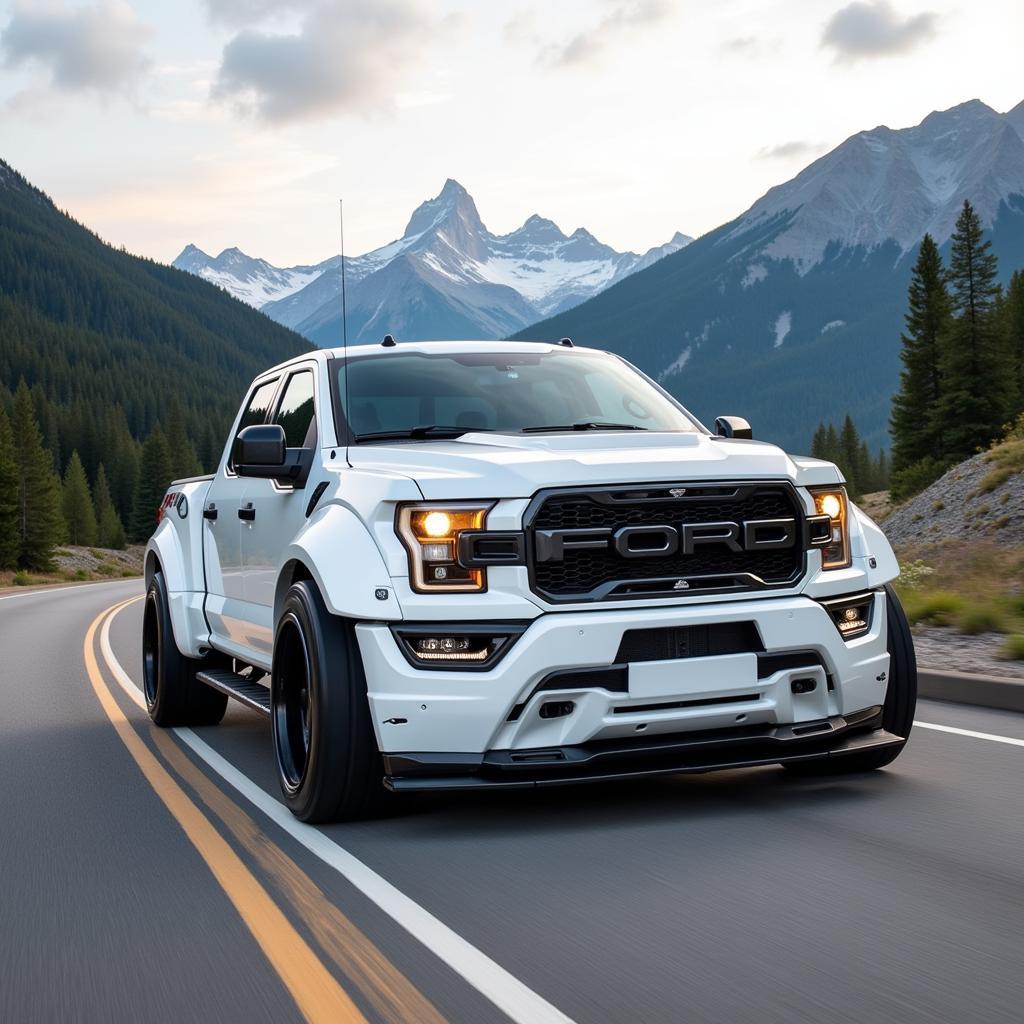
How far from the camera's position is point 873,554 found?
5641 millimetres

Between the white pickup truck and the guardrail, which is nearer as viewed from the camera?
the white pickup truck

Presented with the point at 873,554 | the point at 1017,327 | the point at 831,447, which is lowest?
the point at 873,554

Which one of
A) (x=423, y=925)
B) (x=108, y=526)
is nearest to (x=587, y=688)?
(x=423, y=925)

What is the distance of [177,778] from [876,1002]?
14.6 feet

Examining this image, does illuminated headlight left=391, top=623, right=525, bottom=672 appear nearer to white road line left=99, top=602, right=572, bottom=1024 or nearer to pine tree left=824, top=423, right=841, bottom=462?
white road line left=99, top=602, right=572, bottom=1024

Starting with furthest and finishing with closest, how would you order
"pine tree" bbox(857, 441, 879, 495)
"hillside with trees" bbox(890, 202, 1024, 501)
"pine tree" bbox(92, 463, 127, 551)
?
"pine tree" bbox(857, 441, 879, 495)
"pine tree" bbox(92, 463, 127, 551)
"hillside with trees" bbox(890, 202, 1024, 501)

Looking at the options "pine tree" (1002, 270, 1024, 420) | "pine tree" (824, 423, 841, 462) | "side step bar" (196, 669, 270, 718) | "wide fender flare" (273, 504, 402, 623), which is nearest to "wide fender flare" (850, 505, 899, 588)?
"wide fender flare" (273, 504, 402, 623)

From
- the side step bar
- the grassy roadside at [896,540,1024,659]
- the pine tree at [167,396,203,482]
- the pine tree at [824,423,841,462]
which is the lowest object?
the grassy roadside at [896,540,1024,659]

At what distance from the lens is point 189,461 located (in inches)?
5113

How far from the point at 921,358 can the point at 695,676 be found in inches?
2657

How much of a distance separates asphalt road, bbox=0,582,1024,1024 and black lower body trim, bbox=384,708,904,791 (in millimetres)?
241

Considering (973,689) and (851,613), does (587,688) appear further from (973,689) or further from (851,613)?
(973,689)

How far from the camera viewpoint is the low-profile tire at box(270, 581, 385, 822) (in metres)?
5.13

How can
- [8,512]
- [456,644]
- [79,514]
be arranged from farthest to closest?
[79,514], [8,512], [456,644]
